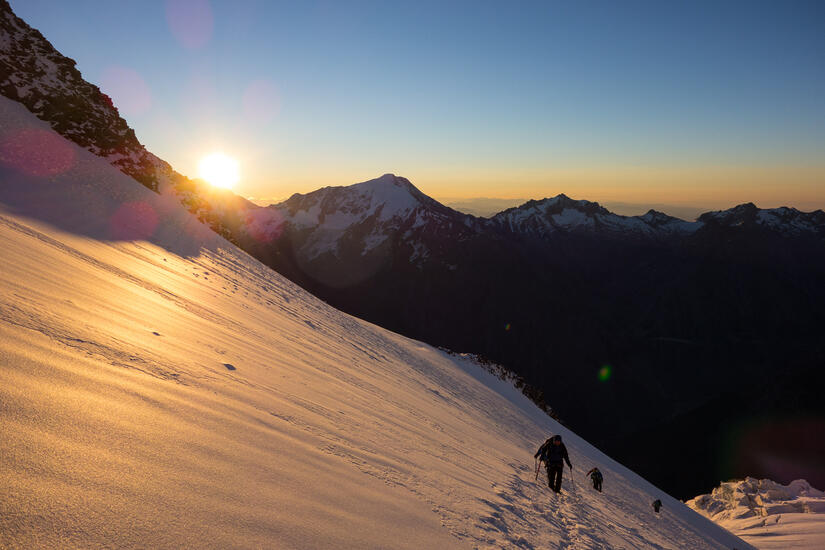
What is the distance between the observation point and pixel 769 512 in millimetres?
20797

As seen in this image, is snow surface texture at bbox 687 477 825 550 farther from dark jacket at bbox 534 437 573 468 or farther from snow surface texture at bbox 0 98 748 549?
dark jacket at bbox 534 437 573 468

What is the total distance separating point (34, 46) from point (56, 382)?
25298mm

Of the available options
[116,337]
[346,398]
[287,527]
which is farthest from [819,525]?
[116,337]

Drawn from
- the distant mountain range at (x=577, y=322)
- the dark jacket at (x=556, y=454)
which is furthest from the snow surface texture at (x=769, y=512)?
the distant mountain range at (x=577, y=322)

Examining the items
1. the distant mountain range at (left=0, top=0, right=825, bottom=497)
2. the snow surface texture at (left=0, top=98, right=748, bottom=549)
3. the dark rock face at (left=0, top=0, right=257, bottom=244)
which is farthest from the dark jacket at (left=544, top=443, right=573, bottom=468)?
the distant mountain range at (left=0, top=0, right=825, bottom=497)

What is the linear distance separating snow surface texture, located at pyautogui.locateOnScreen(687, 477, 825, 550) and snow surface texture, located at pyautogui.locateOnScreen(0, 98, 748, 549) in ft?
28.2

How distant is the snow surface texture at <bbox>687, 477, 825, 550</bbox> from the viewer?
16562 mm

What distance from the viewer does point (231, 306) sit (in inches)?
370

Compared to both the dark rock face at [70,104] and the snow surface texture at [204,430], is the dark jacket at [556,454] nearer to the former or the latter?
the snow surface texture at [204,430]

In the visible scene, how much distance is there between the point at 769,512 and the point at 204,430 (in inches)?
1148

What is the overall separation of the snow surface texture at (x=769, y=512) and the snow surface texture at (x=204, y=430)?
8.59 m

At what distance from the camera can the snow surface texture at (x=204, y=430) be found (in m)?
2.22

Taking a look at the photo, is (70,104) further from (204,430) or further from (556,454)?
(556,454)

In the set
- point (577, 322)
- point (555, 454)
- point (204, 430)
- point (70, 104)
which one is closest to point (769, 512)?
point (555, 454)
